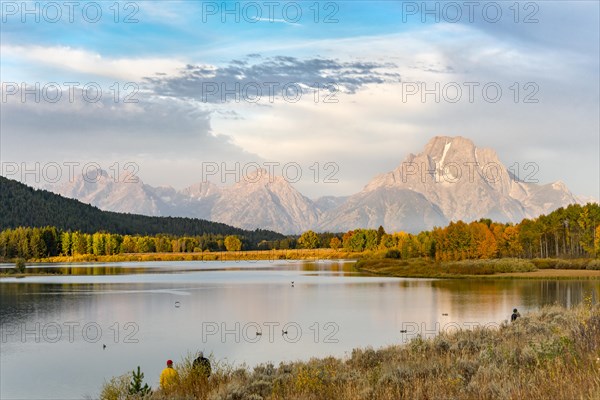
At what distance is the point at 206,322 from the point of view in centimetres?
5262

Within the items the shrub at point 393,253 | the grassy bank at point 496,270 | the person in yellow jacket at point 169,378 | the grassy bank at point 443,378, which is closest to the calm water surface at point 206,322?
the person in yellow jacket at point 169,378

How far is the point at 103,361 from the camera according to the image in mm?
35906

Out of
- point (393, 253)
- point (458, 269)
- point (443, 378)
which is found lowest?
point (458, 269)

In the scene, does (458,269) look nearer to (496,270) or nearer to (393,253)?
(496,270)

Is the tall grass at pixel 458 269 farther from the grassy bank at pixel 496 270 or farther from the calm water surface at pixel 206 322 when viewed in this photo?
the calm water surface at pixel 206 322

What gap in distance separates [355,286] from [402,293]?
13.7 meters

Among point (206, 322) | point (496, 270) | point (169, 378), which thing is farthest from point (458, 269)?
point (169, 378)

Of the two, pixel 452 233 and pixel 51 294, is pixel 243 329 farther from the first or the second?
pixel 452 233

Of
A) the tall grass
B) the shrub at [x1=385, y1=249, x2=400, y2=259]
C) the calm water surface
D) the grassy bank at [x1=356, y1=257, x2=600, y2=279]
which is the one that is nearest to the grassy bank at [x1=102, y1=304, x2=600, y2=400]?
the calm water surface

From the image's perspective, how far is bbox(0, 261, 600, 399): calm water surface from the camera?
34.8m

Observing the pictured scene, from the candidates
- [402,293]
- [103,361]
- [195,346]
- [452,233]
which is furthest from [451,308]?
[452,233]

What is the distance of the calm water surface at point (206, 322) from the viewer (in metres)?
34.8

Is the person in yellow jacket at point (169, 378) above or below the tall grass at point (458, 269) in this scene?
above

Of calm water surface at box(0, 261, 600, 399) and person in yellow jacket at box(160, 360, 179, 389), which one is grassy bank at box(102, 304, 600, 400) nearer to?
person in yellow jacket at box(160, 360, 179, 389)
